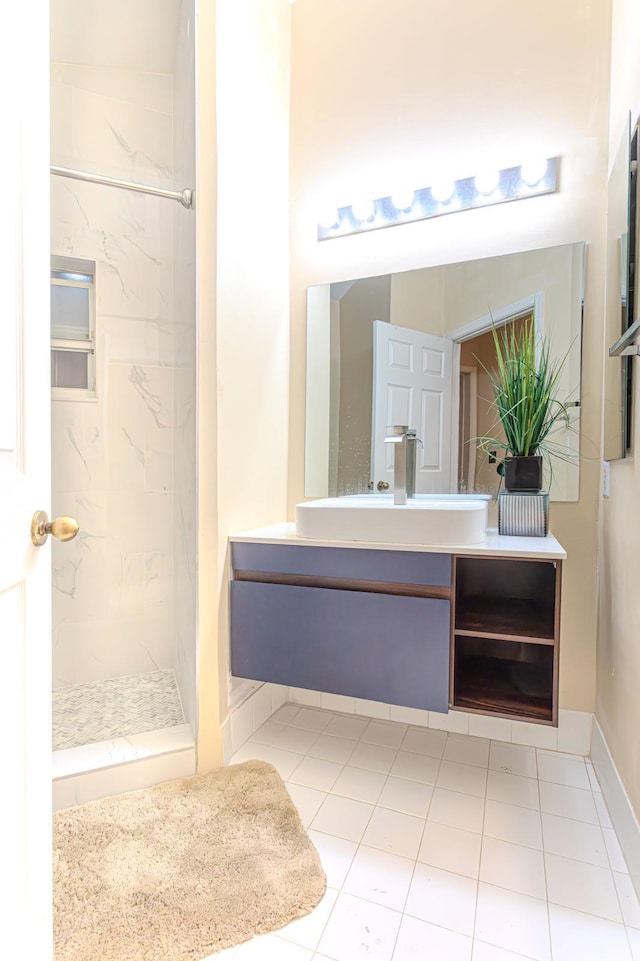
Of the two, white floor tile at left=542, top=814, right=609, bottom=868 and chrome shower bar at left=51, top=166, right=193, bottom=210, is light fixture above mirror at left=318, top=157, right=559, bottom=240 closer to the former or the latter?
chrome shower bar at left=51, top=166, right=193, bottom=210

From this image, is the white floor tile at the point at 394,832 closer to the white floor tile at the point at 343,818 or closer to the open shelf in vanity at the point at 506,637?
the white floor tile at the point at 343,818

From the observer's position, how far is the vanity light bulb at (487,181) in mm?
1859

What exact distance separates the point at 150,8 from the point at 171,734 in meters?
2.57

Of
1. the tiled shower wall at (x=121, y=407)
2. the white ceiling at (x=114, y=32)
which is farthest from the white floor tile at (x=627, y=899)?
the white ceiling at (x=114, y=32)

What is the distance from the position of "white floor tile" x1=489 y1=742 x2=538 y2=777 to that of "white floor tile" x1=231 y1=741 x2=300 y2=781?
2.23 feet

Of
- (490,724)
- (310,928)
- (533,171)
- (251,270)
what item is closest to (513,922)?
(310,928)

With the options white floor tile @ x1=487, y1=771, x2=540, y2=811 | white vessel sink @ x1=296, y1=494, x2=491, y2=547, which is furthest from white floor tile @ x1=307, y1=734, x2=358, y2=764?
white vessel sink @ x1=296, y1=494, x2=491, y2=547

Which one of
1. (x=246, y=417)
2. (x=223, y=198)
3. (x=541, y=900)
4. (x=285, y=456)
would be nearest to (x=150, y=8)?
(x=223, y=198)

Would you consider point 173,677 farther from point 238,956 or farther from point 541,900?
point 541,900

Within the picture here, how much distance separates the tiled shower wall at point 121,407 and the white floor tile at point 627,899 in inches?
58.1

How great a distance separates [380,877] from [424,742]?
689 mm

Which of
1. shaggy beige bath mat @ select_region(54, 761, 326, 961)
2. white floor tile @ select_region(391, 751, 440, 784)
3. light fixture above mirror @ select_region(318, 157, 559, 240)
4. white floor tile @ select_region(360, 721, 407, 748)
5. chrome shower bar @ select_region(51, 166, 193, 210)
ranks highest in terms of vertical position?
light fixture above mirror @ select_region(318, 157, 559, 240)

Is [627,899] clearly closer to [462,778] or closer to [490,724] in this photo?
[462,778]

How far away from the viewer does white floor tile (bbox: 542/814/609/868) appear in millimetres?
1322
